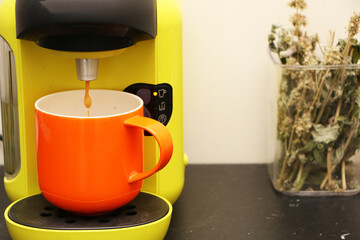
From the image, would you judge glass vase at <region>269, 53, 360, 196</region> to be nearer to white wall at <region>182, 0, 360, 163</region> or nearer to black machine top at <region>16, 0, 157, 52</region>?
white wall at <region>182, 0, 360, 163</region>

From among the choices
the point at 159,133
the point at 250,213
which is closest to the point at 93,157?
the point at 159,133

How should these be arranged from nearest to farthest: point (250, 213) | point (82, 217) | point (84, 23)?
point (84, 23) < point (82, 217) < point (250, 213)

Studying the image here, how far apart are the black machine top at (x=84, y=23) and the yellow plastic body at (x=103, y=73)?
6cm

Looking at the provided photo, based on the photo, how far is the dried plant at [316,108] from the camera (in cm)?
79

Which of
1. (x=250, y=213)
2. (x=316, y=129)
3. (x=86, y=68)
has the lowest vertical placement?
(x=250, y=213)

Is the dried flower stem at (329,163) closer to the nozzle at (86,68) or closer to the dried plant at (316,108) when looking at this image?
the dried plant at (316,108)

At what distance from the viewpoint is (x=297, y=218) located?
0.76 metres

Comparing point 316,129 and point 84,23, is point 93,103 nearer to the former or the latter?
point 84,23

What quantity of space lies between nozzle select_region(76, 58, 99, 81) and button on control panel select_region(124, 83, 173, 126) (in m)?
0.07

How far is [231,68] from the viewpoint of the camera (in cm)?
91

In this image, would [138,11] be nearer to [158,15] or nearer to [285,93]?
[158,15]

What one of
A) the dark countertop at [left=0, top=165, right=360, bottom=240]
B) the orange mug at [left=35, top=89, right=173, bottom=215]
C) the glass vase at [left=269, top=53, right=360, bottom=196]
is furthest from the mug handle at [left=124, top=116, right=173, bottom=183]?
the glass vase at [left=269, top=53, right=360, bottom=196]

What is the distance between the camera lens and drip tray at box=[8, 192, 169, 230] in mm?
616

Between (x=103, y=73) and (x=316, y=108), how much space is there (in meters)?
0.31
